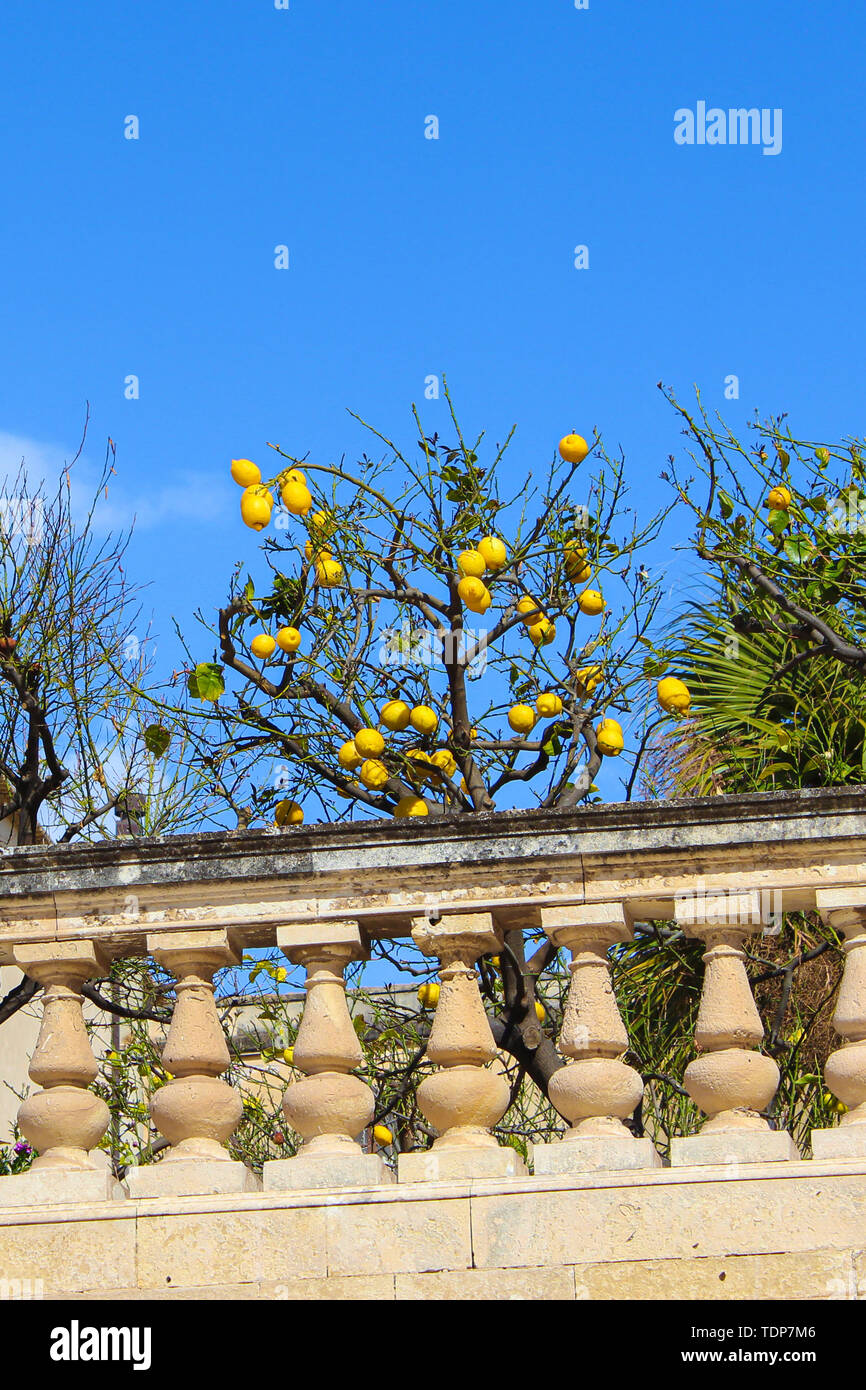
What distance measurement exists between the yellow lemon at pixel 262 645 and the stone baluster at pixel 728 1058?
11.0 ft

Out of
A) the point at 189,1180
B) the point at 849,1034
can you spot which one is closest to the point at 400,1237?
the point at 189,1180

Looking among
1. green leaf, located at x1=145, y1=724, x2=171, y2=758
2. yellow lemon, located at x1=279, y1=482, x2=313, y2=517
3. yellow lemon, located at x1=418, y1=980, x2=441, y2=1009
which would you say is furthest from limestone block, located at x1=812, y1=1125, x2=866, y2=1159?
green leaf, located at x1=145, y1=724, x2=171, y2=758

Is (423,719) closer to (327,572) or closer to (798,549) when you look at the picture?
(327,572)

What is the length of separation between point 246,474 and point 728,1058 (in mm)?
3715

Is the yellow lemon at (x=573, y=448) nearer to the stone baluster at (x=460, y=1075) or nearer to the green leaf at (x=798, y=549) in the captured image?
the green leaf at (x=798, y=549)

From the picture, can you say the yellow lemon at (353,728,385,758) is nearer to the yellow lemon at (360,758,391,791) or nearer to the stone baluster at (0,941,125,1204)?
the yellow lemon at (360,758,391,791)

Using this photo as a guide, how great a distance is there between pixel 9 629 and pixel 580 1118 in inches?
243

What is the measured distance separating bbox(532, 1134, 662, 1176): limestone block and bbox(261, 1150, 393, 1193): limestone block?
15.6 inches

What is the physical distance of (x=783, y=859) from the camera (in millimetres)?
4059

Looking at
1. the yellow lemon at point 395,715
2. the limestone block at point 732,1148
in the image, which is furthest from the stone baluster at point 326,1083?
the yellow lemon at point 395,715

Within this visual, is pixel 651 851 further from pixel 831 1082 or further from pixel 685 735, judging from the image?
pixel 685 735

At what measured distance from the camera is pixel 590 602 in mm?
7191

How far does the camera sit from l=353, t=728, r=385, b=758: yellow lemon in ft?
21.3
